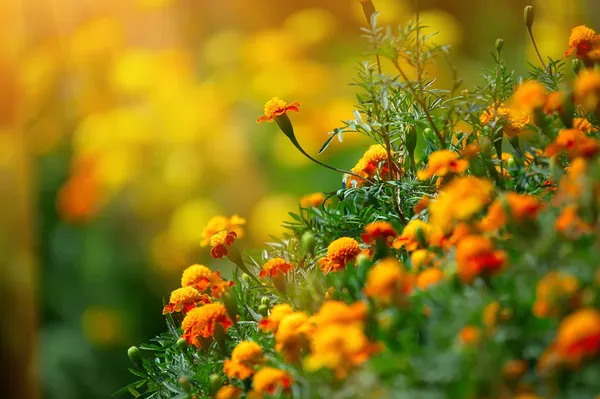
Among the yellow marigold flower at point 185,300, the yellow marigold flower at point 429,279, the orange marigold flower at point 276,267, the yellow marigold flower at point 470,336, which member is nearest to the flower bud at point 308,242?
the orange marigold flower at point 276,267

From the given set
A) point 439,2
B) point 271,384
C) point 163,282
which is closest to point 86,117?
point 163,282

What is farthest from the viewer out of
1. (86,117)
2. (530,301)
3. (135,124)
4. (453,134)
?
(86,117)

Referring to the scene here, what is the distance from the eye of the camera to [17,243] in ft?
7.92

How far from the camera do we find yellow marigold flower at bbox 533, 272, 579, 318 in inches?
23.6

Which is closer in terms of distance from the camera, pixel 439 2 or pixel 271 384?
pixel 271 384

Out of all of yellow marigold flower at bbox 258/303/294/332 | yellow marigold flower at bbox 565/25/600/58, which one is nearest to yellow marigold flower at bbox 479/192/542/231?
yellow marigold flower at bbox 258/303/294/332

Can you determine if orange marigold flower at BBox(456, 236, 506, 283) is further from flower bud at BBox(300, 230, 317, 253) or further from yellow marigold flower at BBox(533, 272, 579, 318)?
flower bud at BBox(300, 230, 317, 253)

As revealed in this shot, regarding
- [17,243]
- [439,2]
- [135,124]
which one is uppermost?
[439,2]

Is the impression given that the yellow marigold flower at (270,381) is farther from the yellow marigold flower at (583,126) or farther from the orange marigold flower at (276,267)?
the yellow marigold flower at (583,126)

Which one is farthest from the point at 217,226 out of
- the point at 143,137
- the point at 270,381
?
the point at 143,137

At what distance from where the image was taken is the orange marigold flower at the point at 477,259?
0.66m

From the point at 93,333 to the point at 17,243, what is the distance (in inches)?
20.5

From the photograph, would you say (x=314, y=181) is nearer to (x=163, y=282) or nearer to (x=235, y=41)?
(x=163, y=282)

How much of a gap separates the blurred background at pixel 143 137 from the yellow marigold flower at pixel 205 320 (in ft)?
3.34
